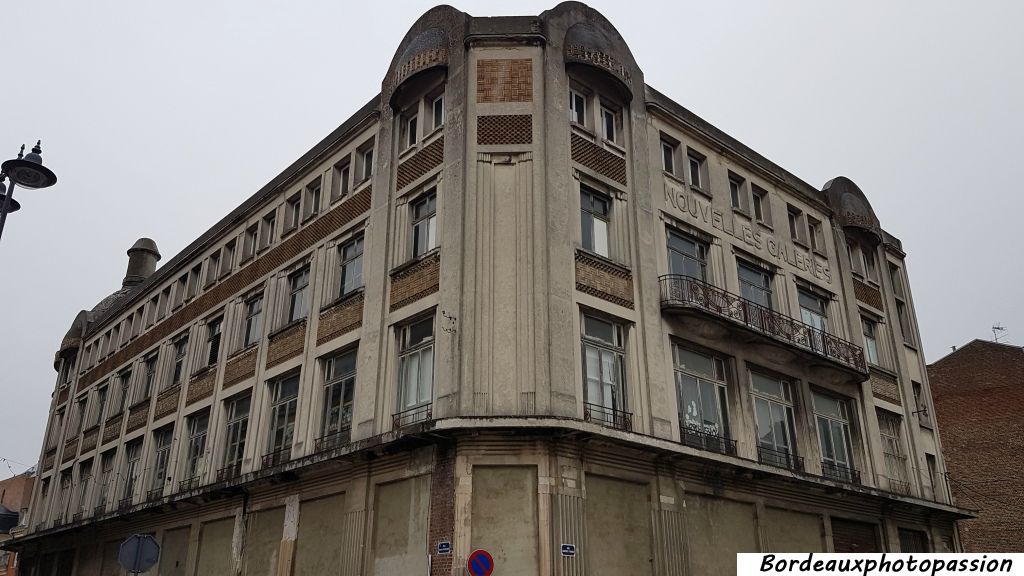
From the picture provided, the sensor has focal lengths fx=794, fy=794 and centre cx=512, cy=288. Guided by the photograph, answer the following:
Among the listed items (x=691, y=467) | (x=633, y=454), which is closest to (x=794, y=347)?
(x=691, y=467)

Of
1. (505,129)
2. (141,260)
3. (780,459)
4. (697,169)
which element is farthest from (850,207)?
(141,260)

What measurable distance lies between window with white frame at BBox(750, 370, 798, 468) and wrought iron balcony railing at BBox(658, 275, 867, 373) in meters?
1.20

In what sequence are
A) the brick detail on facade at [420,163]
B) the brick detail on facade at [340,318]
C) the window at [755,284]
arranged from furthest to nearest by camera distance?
the window at [755,284] < the brick detail on facade at [340,318] < the brick detail on facade at [420,163]

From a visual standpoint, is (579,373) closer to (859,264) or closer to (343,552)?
(343,552)

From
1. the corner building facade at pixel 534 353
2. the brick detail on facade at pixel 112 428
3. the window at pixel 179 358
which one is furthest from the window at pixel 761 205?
the brick detail on facade at pixel 112 428

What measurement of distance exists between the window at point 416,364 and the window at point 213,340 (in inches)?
410

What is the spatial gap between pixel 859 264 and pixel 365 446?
60.2 feet

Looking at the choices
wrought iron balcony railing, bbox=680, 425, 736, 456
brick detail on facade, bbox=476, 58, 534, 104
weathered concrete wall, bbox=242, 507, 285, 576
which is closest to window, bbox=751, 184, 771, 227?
wrought iron balcony railing, bbox=680, 425, 736, 456

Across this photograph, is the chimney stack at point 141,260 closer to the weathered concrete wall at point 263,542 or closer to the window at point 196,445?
the window at point 196,445

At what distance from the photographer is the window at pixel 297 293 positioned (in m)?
22.0

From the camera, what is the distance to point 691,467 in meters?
16.8

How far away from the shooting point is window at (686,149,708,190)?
853 inches

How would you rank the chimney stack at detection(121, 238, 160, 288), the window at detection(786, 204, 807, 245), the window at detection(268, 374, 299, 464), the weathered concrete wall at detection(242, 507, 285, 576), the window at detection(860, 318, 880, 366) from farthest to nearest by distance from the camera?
the chimney stack at detection(121, 238, 160, 288) → the window at detection(860, 318, 880, 366) → the window at detection(786, 204, 807, 245) → the window at detection(268, 374, 299, 464) → the weathered concrete wall at detection(242, 507, 285, 576)

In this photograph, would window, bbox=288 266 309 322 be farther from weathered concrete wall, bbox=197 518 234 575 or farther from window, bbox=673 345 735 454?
window, bbox=673 345 735 454
